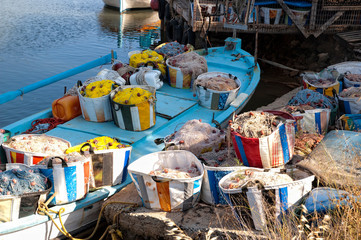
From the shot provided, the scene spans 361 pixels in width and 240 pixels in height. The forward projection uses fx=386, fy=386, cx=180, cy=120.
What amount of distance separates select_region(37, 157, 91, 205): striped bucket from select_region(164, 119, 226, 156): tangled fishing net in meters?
1.12

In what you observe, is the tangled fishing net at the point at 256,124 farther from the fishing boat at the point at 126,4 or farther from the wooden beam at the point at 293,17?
the fishing boat at the point at 126,4

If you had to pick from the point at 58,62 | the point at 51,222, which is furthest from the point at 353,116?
the point at 58,62

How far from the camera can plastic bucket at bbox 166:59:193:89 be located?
695 centimetres

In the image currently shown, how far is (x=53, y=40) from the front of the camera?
51.2ft

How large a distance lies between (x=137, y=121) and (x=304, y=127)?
2261 mm

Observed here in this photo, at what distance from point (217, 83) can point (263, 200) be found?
126 inches

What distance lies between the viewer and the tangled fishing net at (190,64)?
6.91 metres

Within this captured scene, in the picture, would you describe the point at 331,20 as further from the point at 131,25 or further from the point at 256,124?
the point at 131,25

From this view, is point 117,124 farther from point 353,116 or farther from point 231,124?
point 353,116

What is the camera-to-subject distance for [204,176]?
3928 millimetres

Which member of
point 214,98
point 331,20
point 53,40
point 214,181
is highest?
point 331,20

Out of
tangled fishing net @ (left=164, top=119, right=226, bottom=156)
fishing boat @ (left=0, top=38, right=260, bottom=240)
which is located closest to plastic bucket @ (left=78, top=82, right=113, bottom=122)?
fishing boat @ (left=0, top=38, right=260, bottom=240)

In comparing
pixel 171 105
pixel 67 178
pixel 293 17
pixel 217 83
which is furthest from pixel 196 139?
pixel 293 17

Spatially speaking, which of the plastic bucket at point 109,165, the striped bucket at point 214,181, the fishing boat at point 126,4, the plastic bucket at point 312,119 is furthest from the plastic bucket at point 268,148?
the fishing boat at point 126,4
